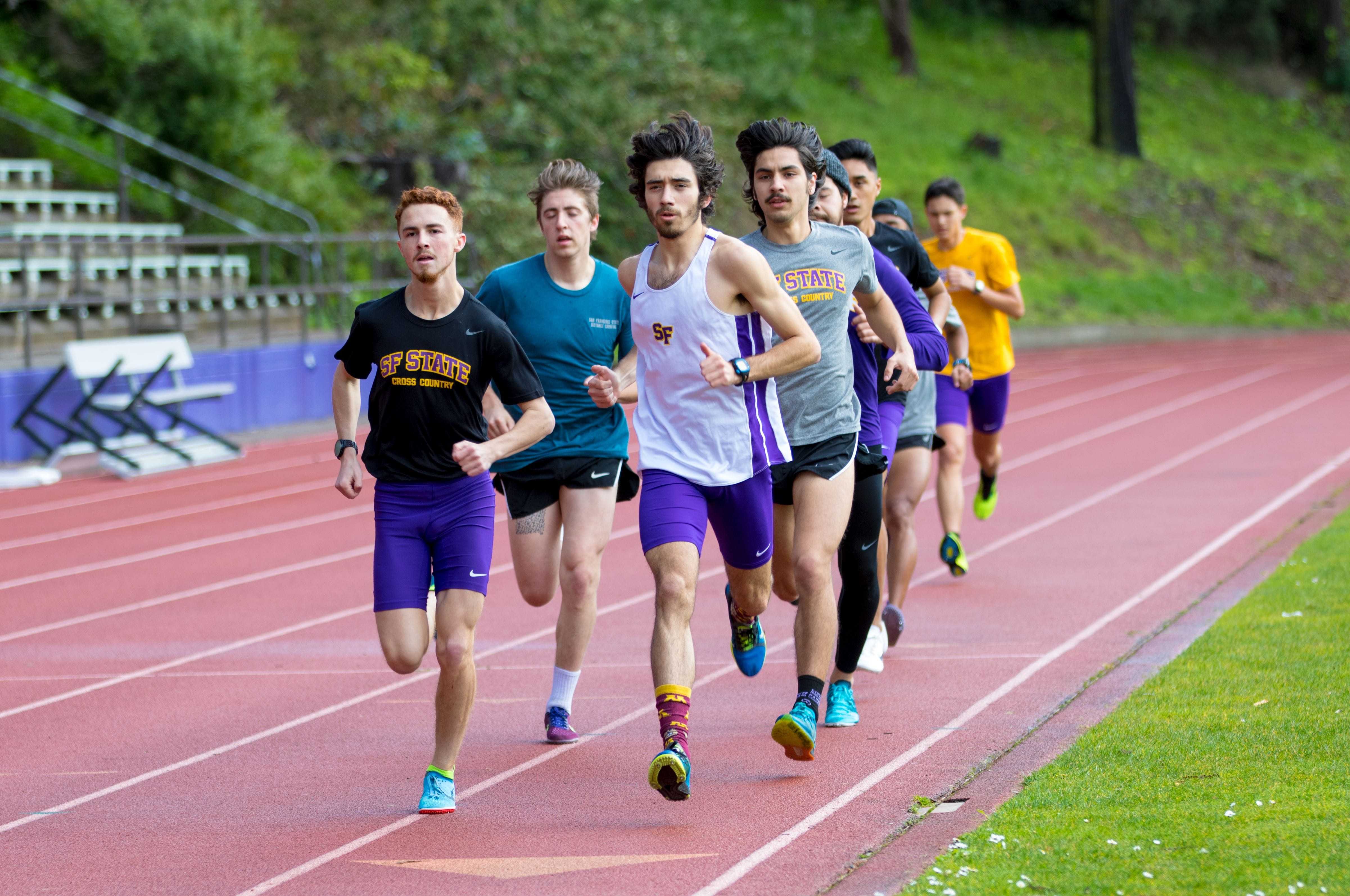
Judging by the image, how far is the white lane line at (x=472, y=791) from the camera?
4770mm

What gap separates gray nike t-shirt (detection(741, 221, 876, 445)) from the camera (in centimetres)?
587

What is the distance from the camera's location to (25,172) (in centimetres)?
2019

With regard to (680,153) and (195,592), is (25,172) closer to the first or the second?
(195,592)

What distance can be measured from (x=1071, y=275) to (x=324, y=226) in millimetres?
17895

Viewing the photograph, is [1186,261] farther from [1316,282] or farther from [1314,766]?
[1314,766]

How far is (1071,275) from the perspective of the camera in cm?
3612

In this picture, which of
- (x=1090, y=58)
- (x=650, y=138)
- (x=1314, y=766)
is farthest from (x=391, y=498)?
(x=1090, y=58)

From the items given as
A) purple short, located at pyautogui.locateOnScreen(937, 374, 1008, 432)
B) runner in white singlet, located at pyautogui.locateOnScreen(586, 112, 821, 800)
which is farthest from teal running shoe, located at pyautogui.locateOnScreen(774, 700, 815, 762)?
purple short, located at pyautogui.locateOnScreen(937, 374, 1008, 432)

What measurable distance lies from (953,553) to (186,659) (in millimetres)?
4104

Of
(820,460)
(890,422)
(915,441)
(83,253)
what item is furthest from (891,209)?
(83,253)

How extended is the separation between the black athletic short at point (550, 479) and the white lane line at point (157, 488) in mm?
8233

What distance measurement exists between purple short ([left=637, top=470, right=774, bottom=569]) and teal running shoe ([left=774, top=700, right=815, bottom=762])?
21.1 inches

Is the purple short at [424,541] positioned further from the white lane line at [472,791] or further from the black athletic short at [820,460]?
the black athletic short at [820,460]

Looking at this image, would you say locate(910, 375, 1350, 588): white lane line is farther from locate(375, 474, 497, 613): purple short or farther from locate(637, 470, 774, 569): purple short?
locate(375, 474, 497, 613): purple short
